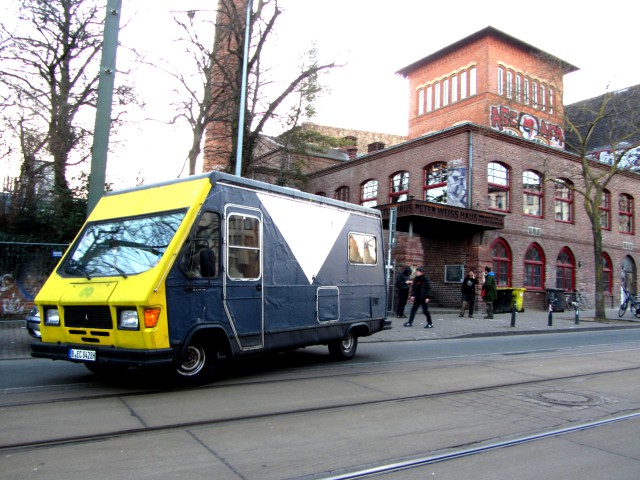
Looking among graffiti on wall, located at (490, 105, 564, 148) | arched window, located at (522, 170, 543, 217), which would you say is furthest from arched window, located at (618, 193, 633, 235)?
arched window, located at (522, 170, 543, 217)

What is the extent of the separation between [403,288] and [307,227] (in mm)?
9878

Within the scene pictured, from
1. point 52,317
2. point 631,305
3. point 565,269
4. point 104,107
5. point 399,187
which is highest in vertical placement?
point 399,187

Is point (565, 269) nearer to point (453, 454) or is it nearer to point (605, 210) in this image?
point (605, 210)

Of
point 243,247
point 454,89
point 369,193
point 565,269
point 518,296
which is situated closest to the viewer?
point 243,247

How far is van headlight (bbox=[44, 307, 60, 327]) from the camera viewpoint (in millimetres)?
7069

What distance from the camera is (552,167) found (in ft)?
87.9

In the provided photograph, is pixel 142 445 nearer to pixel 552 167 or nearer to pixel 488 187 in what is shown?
pixel 488 187

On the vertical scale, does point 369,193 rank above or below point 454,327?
above

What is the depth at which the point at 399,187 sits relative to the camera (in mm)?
27766

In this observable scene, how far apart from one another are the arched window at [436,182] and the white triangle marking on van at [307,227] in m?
16.0

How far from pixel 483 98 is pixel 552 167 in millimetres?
9078

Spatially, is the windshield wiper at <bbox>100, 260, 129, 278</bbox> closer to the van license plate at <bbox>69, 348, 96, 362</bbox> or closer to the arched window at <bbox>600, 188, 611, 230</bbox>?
the van license plate at <bbox>69, 348, 96, 362</bbox>

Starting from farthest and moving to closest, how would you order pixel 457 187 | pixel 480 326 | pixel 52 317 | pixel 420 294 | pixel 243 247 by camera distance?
pixel 457 187 → pixel 480 326 → pixel 420 294 → pixel 243 247 → pixel 52 317

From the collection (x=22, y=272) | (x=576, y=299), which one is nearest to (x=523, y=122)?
(x=576, y=299)
